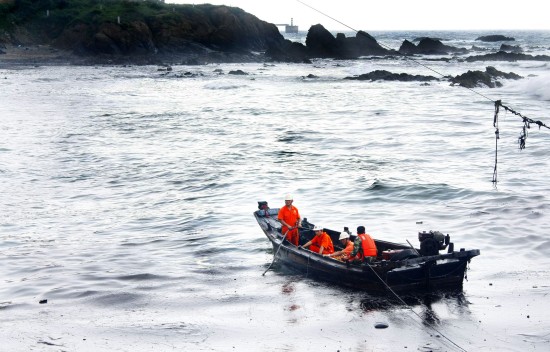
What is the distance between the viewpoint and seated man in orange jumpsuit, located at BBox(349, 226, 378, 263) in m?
15.5

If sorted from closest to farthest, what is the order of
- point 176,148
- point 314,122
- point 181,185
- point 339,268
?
point 339,268 → point 181,185 → point 176,148 → point 314,122

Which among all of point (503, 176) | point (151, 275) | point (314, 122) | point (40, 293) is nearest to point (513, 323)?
point (151, 275)

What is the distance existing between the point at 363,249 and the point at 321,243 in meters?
1.73

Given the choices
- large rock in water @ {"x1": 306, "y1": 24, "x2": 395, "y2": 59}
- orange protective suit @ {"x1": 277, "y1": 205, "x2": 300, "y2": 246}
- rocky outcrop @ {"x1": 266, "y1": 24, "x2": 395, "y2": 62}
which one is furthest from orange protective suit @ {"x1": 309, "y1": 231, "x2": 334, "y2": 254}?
large rock in water @ {"x1": 306, "y1": 24, "x2": 395, "y2": 59}

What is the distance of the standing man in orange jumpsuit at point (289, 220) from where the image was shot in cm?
1783

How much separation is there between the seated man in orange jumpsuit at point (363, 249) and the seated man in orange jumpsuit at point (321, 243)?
4.40 ft

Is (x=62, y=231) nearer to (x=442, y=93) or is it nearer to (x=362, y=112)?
(x=362, y=112)

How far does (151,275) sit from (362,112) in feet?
116

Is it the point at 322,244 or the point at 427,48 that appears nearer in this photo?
the point at 322,244

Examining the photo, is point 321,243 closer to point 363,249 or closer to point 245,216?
point 363,249

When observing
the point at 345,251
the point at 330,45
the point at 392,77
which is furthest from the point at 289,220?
the point at 330,45

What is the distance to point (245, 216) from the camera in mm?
23141

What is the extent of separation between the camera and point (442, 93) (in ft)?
199

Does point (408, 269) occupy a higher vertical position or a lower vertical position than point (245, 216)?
higher
